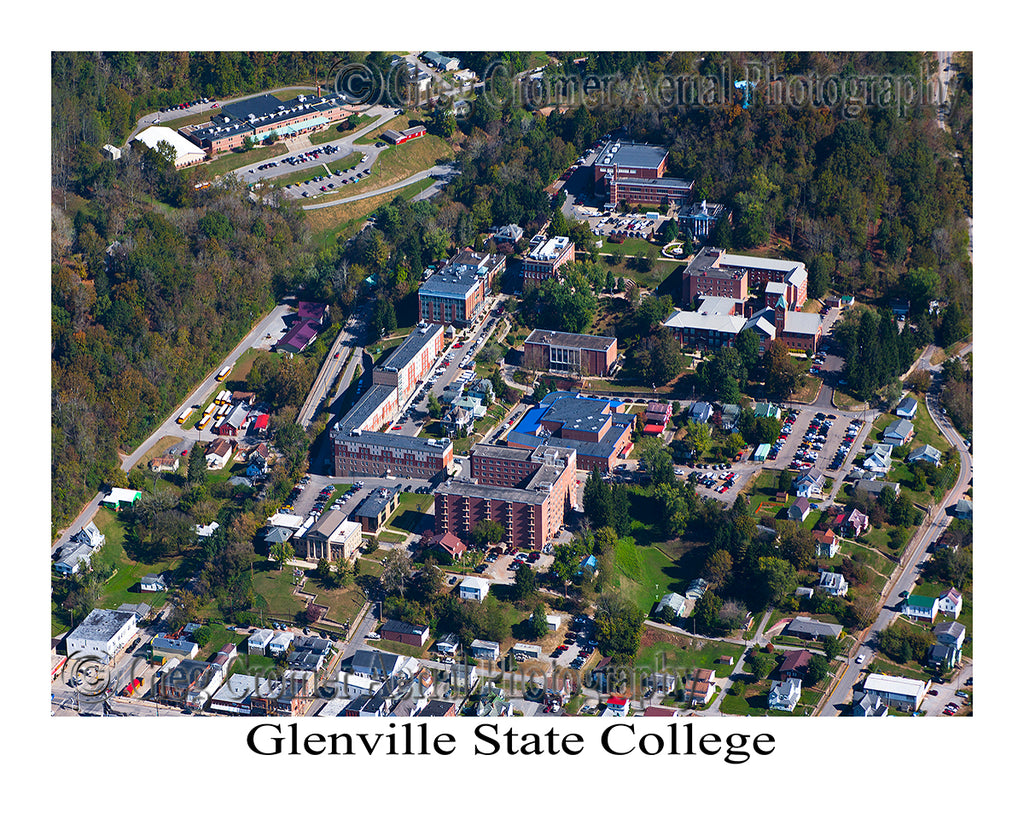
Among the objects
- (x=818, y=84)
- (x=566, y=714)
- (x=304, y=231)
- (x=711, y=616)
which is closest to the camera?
(x=566, y=714)

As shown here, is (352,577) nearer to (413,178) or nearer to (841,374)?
(841,374)

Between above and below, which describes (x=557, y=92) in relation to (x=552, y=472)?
above

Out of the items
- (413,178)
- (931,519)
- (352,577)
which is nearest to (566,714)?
(352,577)

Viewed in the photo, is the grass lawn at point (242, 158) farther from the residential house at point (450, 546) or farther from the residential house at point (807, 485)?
the residential house at point (807, 485)

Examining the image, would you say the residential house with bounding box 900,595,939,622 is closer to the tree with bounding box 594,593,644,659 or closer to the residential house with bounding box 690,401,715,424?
the tree with bounding box 594,593,644,659

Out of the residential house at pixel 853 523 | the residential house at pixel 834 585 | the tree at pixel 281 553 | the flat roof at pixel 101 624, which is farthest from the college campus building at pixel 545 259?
the flat roof at pixel 101 624

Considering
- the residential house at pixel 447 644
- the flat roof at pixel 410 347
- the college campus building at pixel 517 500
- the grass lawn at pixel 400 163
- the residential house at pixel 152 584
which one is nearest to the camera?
the residential house at pixel 447 644

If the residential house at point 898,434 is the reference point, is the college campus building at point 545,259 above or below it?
above
